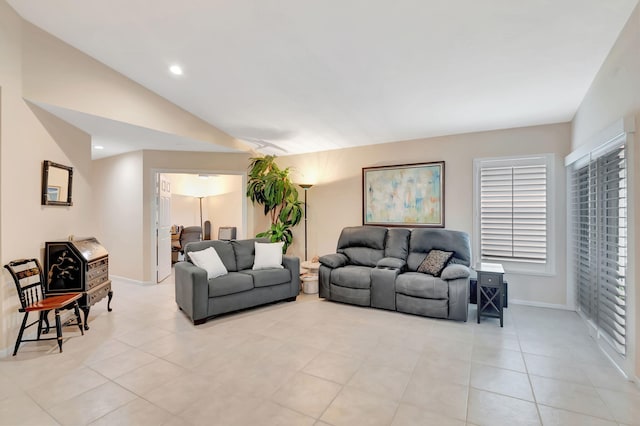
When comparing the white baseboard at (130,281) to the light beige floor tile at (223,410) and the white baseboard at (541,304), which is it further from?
the white baseboard at (541,304)

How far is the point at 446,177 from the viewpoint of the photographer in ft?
15.4

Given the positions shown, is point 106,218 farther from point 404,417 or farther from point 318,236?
point 404,417

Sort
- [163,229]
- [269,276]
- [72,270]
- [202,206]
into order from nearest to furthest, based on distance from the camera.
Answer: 1. [72,270]
2. [269,276]
3. [163,229]
4. [202,206]

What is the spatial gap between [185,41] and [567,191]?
4.80 metres

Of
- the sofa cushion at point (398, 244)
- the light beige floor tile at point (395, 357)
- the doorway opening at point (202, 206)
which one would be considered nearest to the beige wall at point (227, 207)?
the doorway opening at point (202, 206)

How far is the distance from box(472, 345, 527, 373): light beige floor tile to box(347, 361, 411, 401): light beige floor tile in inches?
30.6

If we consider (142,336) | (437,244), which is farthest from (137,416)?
(437,244)

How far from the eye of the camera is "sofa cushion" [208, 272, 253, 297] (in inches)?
146

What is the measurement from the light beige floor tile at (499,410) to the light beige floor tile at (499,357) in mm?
503

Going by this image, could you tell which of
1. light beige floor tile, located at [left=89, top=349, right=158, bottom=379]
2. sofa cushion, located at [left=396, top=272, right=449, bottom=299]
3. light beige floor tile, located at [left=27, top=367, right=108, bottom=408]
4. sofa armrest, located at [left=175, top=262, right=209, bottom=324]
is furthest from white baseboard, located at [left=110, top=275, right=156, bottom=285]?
sofa cushion, located at [left=396, top=272, right=449, bottom=299]

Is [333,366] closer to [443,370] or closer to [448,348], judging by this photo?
[443,370]

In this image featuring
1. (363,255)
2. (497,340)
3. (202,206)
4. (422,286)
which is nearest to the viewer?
(497,340)

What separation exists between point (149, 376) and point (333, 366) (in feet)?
4.80

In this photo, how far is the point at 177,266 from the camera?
4.05m
